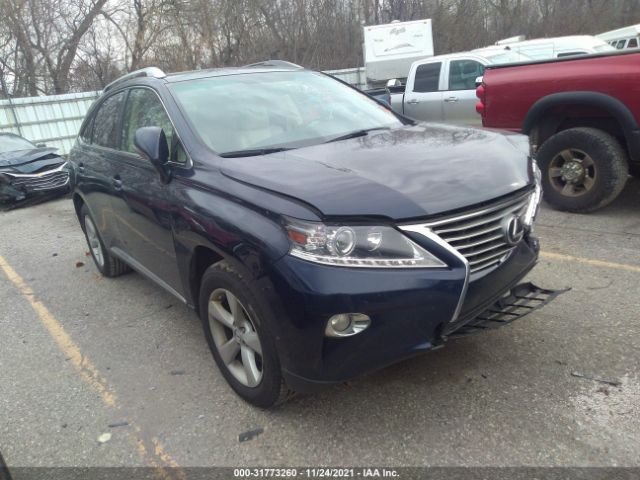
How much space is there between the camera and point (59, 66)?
1981 centimetres

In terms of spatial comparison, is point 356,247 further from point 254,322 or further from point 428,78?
point 428,78

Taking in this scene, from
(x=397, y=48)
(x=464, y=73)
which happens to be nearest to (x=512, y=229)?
(x=464, y=73)

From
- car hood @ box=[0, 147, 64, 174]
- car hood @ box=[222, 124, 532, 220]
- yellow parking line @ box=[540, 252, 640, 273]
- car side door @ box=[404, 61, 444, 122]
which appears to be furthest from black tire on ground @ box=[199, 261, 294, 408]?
car hood @ box=[0, 147, 64, 174]

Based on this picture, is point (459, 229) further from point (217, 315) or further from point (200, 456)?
point (200, 456)

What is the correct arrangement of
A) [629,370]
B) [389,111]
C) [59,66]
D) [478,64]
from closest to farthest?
[629,370] < [389,111] < [478,64] < [59,66]

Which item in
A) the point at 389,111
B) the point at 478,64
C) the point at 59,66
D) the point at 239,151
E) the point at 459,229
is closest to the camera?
the point at 459,229

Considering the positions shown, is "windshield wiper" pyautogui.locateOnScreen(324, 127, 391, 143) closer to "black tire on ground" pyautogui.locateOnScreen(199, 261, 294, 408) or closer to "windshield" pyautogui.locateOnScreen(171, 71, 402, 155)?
"windshield" pyautogui.locateOnScreen(171, 71, 402, 155)

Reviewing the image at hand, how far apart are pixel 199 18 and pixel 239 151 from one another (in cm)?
2039

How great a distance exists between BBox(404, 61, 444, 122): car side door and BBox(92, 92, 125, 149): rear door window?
6.41 meters

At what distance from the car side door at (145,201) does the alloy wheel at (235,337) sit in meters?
0.47

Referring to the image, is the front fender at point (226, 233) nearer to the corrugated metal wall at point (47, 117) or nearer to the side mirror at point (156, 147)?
the side mirror at point (156, 147)

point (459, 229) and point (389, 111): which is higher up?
point (389, 111)

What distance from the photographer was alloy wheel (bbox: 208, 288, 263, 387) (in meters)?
2.56

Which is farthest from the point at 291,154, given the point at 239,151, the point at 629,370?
the point at 629,370
